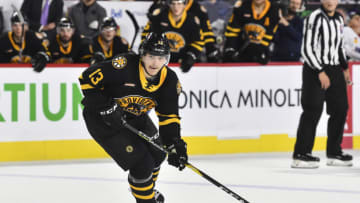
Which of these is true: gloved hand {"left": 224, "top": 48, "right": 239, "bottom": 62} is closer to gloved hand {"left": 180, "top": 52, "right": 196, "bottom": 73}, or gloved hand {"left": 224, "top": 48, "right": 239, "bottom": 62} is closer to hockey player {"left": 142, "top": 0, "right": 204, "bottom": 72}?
hockey player {"left": 142, "top": 0, "right": 204, "bottom": 72}

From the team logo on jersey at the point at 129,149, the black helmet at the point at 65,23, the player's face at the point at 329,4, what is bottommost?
the team logo on jersey at the point at 129,149

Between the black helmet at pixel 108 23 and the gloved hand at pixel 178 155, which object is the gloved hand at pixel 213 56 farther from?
the gloved hand at pixel 178 155

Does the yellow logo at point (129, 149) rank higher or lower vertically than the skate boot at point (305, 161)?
higher

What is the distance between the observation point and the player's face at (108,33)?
6902mm

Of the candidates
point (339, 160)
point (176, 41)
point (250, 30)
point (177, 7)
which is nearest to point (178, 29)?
point (176, 41)

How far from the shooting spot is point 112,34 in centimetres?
692

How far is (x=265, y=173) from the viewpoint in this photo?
5.91m

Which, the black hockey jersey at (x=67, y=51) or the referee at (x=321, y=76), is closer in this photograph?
the referee at (x=321, y=76)

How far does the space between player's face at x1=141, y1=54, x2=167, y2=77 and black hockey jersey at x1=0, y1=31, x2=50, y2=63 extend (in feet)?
10.5

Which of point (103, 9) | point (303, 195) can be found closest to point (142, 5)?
point (103, 9)

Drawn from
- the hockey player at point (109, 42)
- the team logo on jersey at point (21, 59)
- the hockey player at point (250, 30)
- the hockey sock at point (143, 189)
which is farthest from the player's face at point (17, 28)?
the hockey sock at point (143, 189)

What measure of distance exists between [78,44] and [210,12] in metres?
1.57

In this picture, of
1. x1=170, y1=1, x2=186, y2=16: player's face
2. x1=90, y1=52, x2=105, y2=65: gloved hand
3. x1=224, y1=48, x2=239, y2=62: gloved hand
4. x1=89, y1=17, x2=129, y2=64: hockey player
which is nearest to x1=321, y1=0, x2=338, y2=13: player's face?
x1=224, y1=48, x2=239, y2=62: gloved hand

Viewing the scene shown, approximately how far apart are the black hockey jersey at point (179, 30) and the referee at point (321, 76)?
123 centimetres
